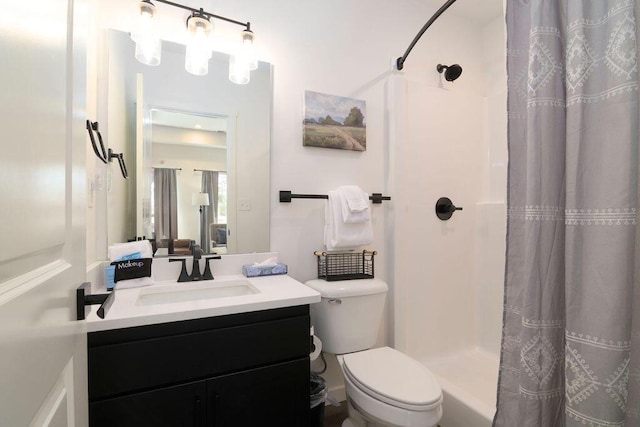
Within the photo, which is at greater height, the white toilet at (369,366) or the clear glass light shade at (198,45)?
the clear glass light shade at (198,45)

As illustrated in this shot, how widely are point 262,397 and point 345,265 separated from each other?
0.83 meters

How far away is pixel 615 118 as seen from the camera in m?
0.66

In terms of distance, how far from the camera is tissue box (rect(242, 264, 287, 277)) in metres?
1.49

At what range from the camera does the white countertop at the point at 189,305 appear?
Answer: 912 millimetres

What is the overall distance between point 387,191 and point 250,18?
1256 millimetres

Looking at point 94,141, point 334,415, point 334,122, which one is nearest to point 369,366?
point 334,415

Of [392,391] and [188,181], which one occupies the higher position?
[188,181]

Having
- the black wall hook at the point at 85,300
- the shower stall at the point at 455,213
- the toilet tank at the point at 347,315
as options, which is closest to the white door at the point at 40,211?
the black wall hook at the point at 85,300

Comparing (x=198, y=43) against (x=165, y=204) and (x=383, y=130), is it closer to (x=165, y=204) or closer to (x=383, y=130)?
(x=165, y=204)

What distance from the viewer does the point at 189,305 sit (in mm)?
1031

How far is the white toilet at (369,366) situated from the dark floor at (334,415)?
0.24m

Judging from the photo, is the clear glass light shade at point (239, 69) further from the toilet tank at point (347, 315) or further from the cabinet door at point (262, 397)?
the cabinet door at point (262, 397)

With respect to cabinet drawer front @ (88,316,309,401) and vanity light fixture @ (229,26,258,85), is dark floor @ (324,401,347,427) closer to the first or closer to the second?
cabinet drawer front @ (88,316,309,401)

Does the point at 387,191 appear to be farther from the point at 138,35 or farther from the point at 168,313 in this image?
the point at 138,35
